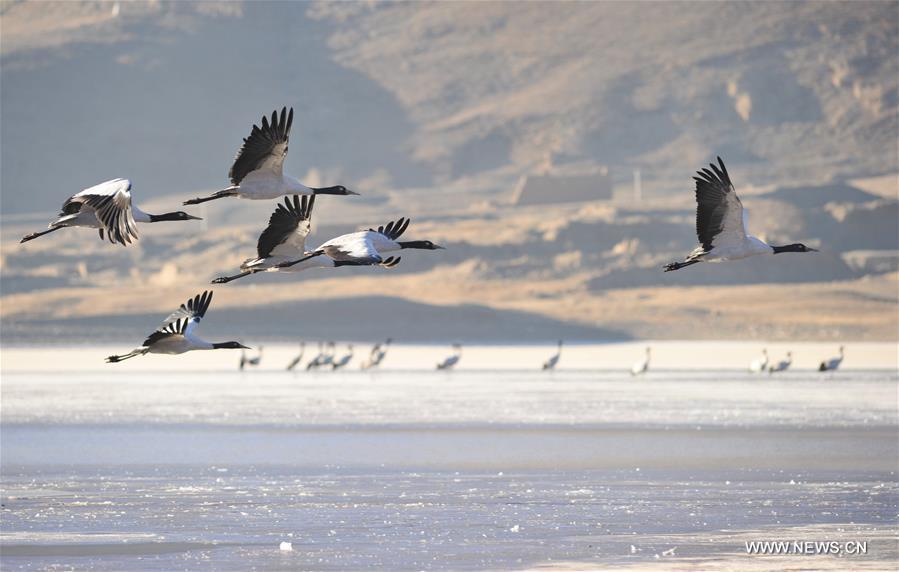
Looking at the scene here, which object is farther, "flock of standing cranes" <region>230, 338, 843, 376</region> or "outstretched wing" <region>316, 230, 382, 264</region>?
"flock of standing cranes" <region>230, 338, 843, 376</region>

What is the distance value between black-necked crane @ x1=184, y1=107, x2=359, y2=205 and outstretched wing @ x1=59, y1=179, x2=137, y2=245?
1.07 meters

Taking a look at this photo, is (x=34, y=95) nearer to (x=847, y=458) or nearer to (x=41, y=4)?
(x=41, y=4)

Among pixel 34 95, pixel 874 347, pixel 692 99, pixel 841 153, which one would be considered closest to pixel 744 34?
pixel 692 99

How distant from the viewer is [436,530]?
1723cm

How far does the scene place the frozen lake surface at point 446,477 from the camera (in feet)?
53.2

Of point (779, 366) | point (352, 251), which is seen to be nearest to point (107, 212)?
point (352, 251)

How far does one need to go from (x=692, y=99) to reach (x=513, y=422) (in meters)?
116

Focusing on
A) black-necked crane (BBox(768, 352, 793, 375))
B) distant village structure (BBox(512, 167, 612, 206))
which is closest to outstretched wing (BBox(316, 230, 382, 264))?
black-necked crane (BBox(768, 352, 793, 375))

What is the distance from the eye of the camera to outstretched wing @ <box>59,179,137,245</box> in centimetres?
1332

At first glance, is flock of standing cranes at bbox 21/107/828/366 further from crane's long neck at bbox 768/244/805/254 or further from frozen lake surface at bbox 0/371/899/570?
frozen lake surface at bbox 0/371/899/570

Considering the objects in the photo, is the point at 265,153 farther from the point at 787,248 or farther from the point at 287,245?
the point at 787,248

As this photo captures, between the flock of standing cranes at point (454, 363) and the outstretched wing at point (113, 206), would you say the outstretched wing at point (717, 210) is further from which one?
the flock of standing cranes at point (454, 363)

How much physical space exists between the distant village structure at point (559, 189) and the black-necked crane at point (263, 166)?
85.7 metres

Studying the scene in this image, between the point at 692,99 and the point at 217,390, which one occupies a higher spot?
the point at 692,99
